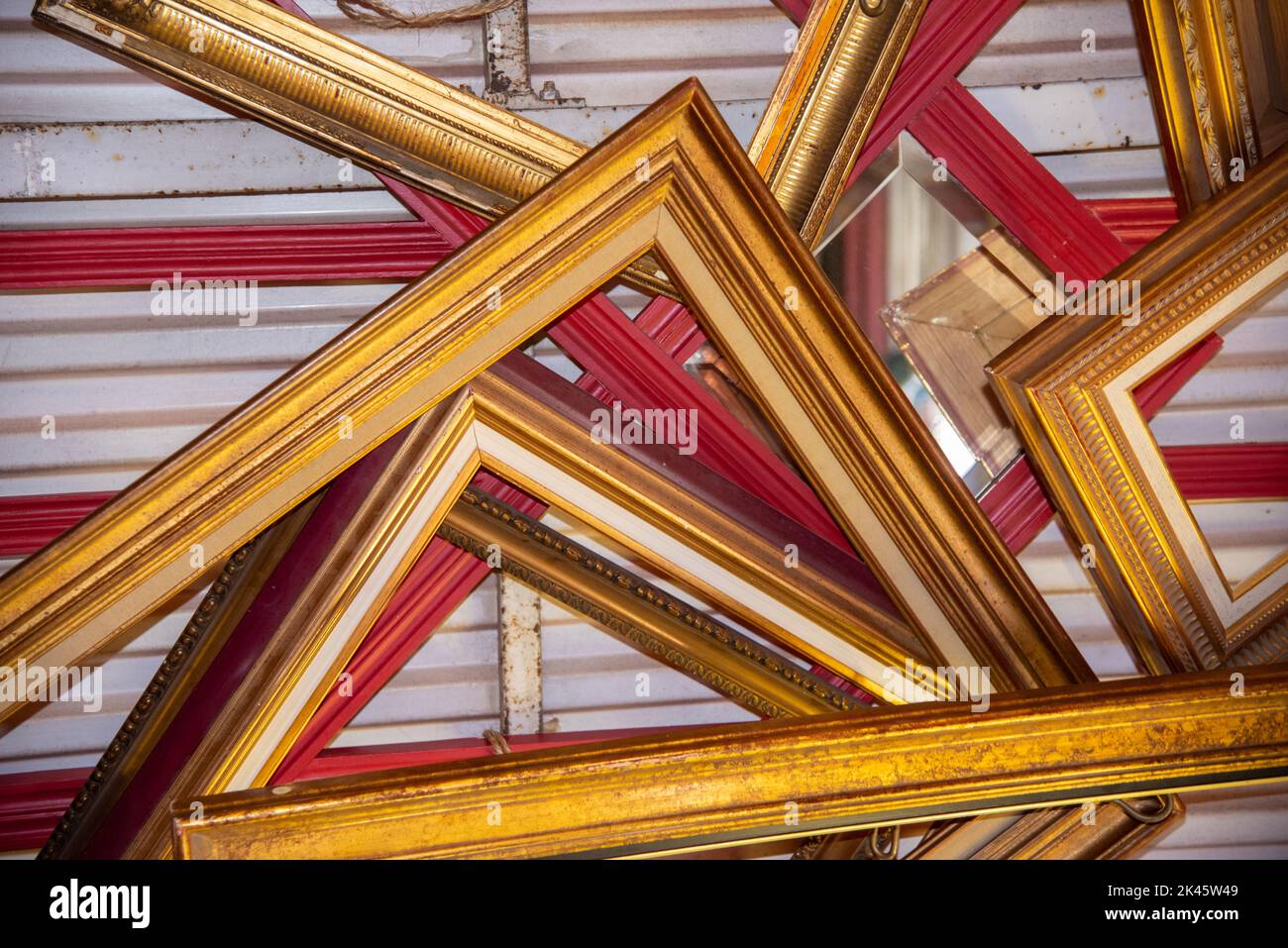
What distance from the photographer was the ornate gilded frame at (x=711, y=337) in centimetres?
160

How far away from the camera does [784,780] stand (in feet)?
4.93

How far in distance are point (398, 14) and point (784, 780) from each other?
1745 mm

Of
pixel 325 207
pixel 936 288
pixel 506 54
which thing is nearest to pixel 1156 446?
pixel 936 288

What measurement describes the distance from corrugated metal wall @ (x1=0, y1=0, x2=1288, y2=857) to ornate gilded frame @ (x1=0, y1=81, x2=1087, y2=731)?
577mm

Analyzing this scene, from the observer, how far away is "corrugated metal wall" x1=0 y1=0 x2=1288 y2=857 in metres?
2.12

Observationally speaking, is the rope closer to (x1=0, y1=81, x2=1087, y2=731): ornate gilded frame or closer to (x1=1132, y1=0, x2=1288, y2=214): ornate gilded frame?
(x1=0, y1=81, x2=1087, y2=731): ornate gilded frame

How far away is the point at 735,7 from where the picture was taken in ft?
7.34

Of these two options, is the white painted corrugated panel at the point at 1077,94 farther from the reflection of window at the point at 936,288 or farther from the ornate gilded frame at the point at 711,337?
the ornate gilded frame at the point at 711,337

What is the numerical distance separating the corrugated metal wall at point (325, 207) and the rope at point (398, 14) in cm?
2

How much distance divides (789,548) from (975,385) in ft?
2.27

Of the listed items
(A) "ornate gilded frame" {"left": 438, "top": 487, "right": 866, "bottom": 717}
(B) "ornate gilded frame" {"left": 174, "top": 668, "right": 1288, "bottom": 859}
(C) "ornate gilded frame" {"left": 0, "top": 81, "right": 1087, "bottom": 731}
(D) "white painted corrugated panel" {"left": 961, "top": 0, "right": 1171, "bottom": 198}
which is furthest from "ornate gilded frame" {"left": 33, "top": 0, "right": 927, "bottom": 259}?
(B) "ornate gilded frame" {"left": 174, "top": 668, "right": 1288, "bottom": 859}

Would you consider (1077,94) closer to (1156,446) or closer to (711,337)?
(1156,446)

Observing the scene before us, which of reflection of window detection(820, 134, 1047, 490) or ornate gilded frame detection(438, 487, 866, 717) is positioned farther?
reflection of window detection(820, 134, 1047, 490)

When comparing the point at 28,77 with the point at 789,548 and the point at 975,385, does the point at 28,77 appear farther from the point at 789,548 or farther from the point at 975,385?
the point at 975,385
